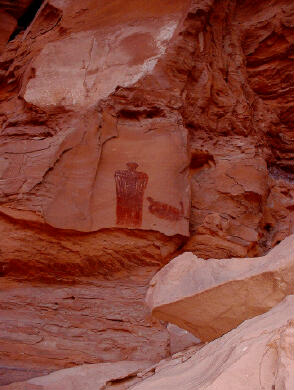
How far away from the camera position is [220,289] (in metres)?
2.77

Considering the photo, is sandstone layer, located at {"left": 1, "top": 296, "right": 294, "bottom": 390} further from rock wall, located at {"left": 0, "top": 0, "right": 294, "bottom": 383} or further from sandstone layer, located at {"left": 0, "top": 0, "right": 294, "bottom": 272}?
sandstone layer, located at {"left": 0, "top": 0, "right": 294, "bottom": 272}

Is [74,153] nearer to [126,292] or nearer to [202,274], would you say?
→ [126,292]

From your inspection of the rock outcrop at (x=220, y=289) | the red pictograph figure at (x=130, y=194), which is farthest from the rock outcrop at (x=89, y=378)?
the red pictograph figure at (x=130, y=194)

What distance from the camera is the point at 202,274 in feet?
9.79

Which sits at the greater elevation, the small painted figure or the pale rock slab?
the pale rock slab

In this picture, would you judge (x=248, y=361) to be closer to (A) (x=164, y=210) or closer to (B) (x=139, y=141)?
(A) (x=164, y=210)

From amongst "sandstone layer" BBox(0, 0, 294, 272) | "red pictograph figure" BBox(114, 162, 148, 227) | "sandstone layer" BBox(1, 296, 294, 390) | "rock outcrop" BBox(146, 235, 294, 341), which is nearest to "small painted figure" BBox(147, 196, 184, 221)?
"sandstone layer" BBox(0, 0, 294, 272)

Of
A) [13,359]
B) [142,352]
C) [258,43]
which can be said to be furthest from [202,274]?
[258,43]

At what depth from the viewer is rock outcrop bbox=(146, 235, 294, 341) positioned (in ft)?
8.70

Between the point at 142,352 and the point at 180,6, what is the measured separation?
4.55 metres

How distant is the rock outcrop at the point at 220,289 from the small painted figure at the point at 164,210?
2.20m

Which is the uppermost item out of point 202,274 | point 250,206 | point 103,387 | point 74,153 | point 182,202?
point 202,274

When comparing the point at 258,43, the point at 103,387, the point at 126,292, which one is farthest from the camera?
the point at 258,43

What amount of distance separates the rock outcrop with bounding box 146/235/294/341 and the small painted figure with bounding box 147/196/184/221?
2.20 metres
